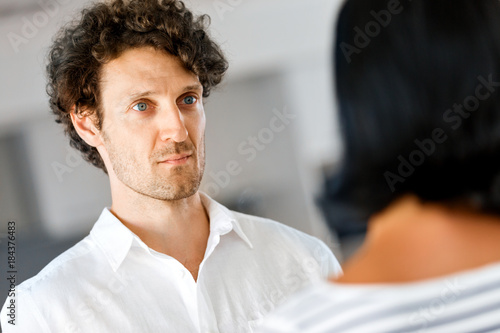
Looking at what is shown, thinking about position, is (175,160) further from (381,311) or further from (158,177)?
(381,311)

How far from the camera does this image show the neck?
141 centimetres

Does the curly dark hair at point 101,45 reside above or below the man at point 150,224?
above

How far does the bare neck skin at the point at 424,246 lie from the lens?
0.56 m

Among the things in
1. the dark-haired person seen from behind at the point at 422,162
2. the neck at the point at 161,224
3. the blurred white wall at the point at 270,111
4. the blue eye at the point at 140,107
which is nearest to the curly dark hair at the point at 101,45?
the blue eye at the point at 140,107

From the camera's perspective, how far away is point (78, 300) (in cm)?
130

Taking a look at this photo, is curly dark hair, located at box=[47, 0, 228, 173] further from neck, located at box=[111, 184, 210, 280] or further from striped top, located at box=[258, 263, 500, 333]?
striped top, located at box=[258, 263, 500, 333]

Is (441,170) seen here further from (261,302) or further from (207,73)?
(207,73)

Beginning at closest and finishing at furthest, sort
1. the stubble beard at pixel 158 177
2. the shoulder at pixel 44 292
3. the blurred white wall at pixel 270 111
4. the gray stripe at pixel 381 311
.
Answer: the gray stripe at pixel 381 311
the shoulder at pixel 44 292
the stubble beard at pixel 158 177
the blurred white wall at pixel 270 111

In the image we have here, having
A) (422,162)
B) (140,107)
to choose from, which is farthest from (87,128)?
(422,162)

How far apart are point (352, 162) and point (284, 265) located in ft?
3.02

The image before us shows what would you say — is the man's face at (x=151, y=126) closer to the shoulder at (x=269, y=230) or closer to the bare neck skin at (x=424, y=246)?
the shoulder at (x=269, y=230)

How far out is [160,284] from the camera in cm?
136

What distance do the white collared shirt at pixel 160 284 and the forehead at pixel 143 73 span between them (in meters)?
0.30

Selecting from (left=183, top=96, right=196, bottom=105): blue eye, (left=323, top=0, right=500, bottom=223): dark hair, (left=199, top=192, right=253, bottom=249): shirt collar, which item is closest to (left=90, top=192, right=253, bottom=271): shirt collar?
(left=199, top=192, right=253, bottom=249): shirt collar
